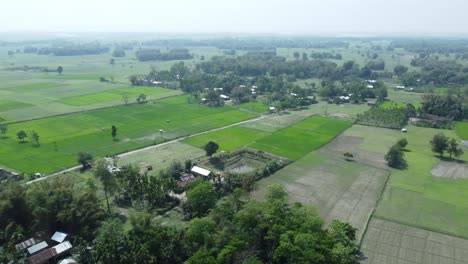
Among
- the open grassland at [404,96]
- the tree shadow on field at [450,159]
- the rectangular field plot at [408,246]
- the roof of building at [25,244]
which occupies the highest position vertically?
the roof of building at [25,244]

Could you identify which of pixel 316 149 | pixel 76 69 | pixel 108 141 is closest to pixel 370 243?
pixel 316 149

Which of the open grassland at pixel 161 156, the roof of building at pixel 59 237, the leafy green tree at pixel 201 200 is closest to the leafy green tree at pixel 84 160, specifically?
the open grassland at pixel 161 156

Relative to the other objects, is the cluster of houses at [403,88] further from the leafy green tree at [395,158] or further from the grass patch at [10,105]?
the grass patch at [10,105]

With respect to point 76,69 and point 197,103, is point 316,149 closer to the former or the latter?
point 197,103

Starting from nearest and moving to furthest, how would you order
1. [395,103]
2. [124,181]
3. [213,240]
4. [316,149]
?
[213,240] < [124,181] < [316,149] < [395,103]

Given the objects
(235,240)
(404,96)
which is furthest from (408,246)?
(404,96)

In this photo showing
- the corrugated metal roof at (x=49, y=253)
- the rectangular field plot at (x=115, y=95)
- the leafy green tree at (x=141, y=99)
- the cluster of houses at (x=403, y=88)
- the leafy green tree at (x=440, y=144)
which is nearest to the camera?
the corrugated metal roof at (x=49, y=253)
